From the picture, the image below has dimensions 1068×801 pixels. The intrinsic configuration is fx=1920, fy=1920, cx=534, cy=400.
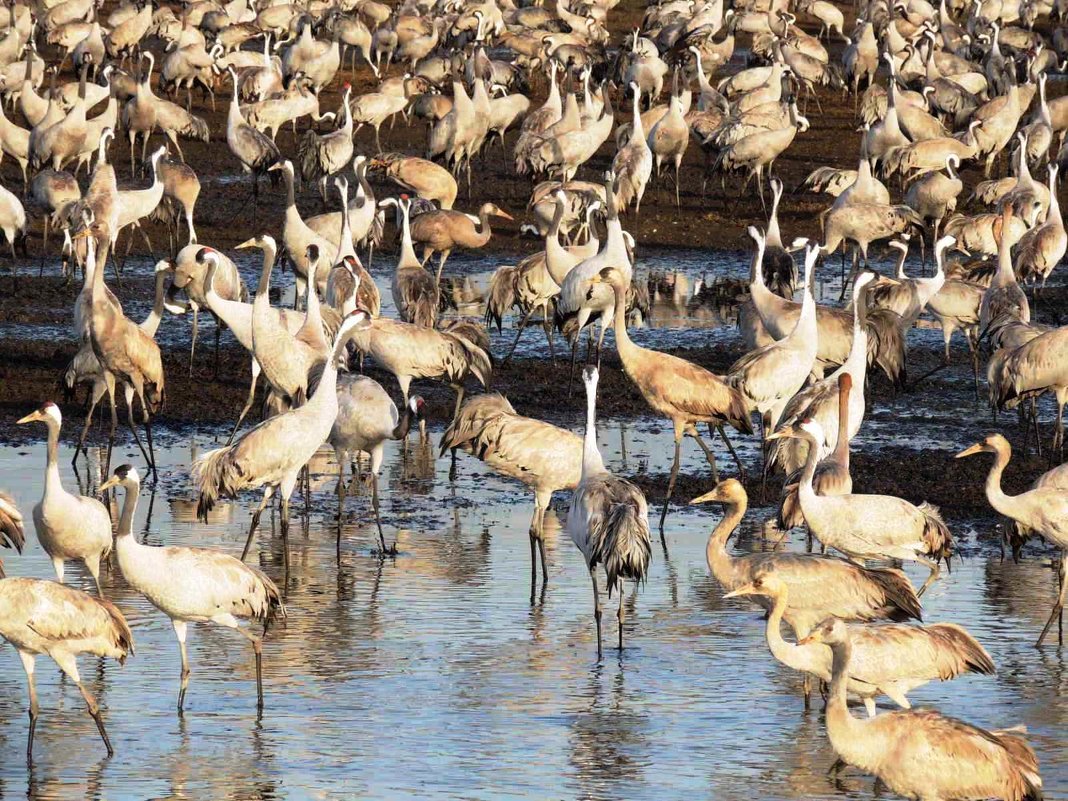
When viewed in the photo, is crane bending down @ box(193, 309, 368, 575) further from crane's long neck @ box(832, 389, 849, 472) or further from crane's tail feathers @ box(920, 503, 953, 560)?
crane's tail feathers @ box(920, 503, 953, 560)

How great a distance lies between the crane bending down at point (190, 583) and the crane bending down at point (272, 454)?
160 centimetres

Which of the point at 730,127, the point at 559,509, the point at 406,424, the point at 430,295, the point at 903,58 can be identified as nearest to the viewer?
the point at 406,424

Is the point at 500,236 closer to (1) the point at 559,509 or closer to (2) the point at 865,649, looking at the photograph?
(1) the point at 559,509

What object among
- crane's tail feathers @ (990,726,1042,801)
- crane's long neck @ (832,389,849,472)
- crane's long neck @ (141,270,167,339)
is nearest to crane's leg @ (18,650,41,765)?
crane's tail feathers @ (990,726,1042,801)

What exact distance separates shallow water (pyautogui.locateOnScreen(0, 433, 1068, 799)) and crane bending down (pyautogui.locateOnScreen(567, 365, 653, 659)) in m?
0.44

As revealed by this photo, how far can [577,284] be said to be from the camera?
14547mm

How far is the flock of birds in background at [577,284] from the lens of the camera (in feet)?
26.9

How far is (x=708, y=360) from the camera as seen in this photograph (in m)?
15.6

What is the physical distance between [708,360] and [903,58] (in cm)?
1623

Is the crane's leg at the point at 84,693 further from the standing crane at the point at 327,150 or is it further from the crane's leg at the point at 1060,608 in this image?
the standing crane at the point at 327,150

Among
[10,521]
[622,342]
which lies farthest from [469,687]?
[622,342]

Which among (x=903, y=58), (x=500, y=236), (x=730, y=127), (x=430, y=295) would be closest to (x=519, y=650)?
(x=430, y=295)

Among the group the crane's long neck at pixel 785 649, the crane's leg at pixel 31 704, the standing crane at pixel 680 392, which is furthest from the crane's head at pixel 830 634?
the standing crane at pixel 680 392

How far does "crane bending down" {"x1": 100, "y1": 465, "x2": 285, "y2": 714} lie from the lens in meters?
8.16
